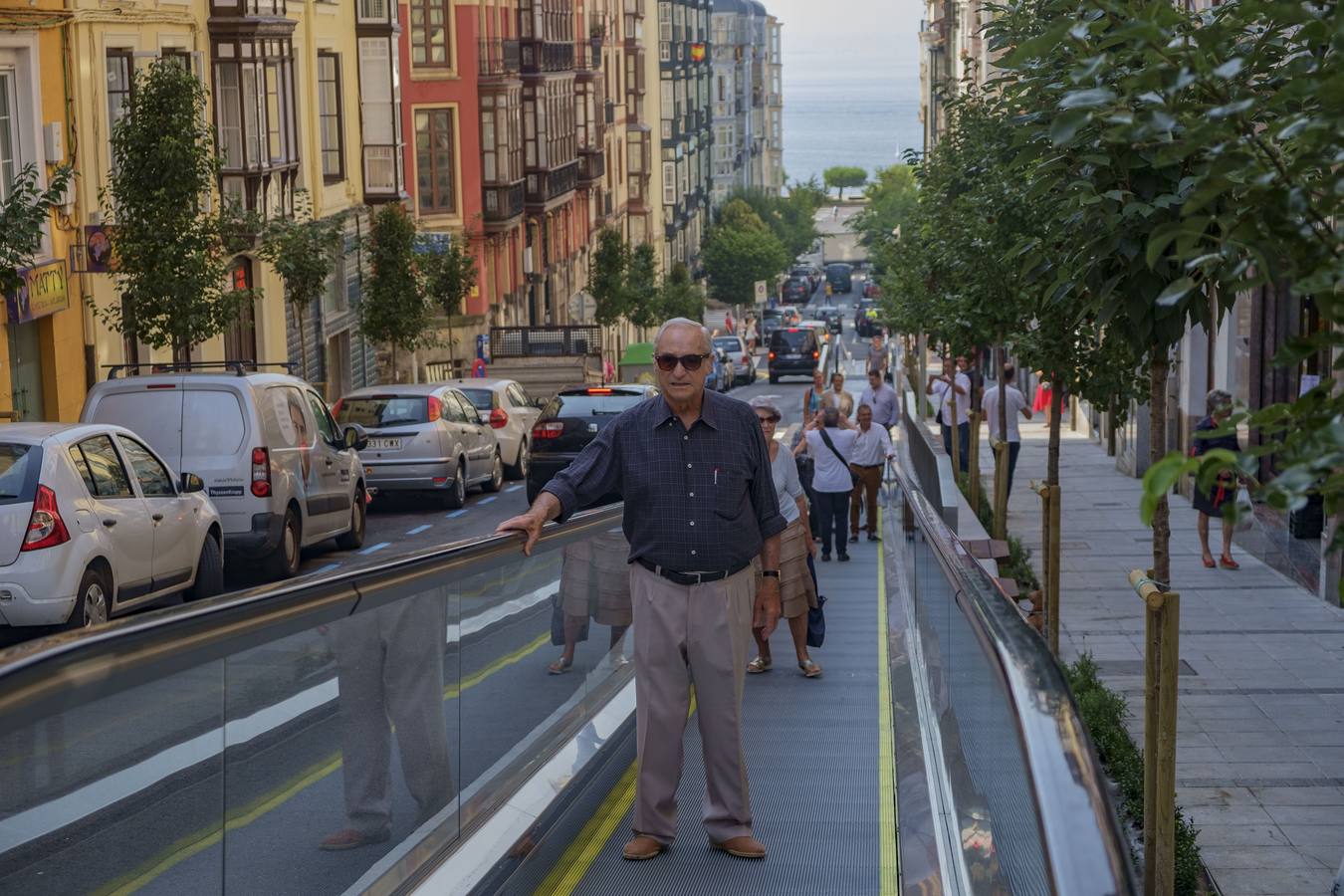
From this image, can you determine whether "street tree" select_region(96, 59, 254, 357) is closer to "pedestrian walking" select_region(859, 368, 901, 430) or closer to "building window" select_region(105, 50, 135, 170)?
"building window" select_region(105, 50, 135, 170)

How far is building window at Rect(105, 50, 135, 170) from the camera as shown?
28.4m

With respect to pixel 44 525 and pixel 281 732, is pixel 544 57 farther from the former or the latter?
pixel 281 732

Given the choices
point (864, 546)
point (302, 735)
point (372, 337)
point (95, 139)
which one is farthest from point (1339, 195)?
point (372, 337)

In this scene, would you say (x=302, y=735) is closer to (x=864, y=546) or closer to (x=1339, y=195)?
(x=1339, y=195)

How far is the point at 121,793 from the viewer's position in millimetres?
3764

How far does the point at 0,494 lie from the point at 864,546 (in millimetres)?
10637

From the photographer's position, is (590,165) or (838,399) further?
(590,165)

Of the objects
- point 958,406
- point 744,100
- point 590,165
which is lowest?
point 958,406

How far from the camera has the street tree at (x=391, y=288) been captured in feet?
129

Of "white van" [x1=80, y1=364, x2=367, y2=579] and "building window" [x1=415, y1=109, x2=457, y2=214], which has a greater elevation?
"building window" [x1=415, y1=109, x2=457, y2=214]

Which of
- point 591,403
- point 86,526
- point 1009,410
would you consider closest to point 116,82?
point 591,403

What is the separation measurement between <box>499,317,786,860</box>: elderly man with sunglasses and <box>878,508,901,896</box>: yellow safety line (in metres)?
0.46

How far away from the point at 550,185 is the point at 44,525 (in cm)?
5123

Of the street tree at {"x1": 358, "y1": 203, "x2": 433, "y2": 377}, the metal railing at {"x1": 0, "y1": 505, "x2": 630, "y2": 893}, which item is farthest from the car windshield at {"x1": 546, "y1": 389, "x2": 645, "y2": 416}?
the metal railing at {"x1": 0, "y1": 505, "x2": 630, "y2": 893}
